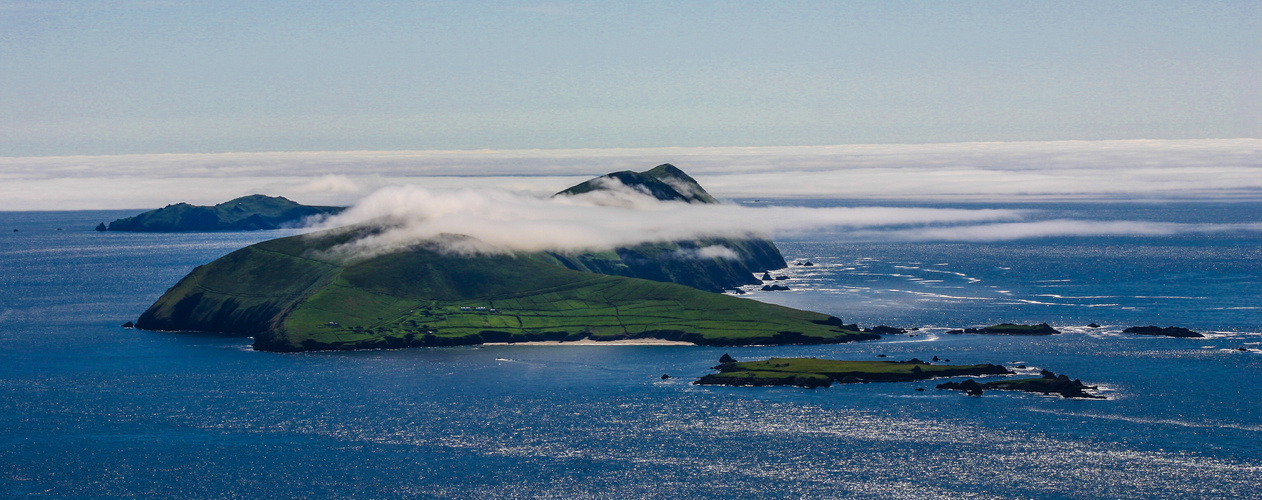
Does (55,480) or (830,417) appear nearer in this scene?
(55,480)

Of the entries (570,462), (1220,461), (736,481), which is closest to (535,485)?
(570,462)

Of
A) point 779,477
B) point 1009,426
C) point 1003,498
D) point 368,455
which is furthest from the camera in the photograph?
point 1009,426

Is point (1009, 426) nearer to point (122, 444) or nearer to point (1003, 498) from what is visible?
point (1003, 498)

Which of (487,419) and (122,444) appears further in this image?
(487,419)

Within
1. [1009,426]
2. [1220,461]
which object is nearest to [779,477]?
[1009,426]

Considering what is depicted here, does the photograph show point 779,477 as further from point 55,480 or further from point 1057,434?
point 55,480

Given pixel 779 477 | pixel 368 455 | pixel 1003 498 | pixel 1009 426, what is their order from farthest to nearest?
pixel 1009 426 → pixel 368 455 → pixel 779 477 → pixel 1003 498

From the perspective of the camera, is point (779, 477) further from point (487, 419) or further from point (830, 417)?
point (487, 419)

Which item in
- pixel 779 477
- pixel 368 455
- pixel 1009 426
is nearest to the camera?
pixel 779 477
